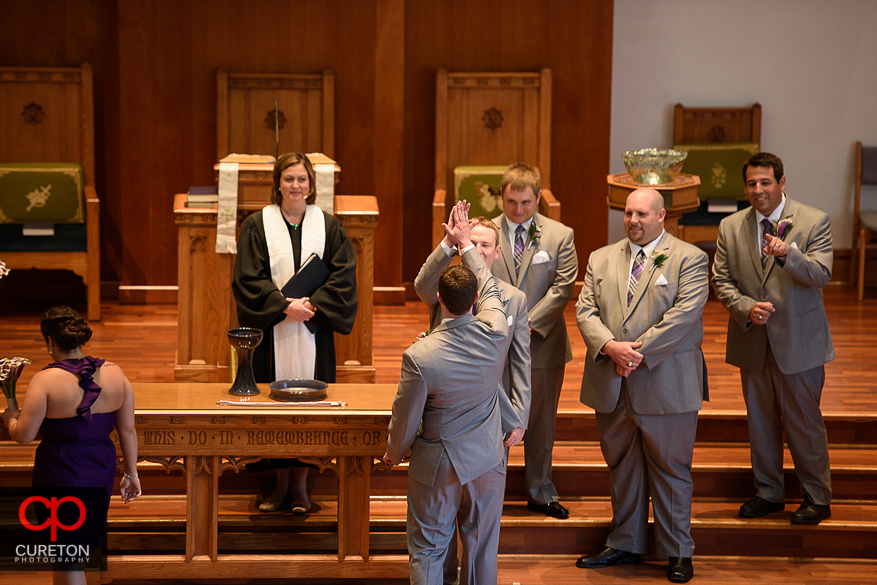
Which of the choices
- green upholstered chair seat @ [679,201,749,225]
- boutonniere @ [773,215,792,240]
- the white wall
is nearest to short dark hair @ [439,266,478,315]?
boutonniere @ [773,215,792,240]

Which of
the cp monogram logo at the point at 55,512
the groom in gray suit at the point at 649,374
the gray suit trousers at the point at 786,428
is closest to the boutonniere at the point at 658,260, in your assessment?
the groom in gray suit at the point at 649,374

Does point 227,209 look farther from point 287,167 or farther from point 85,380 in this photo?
point 85,380

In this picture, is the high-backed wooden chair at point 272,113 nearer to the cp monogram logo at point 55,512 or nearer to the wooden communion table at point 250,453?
the wooden communion table at point 250,453

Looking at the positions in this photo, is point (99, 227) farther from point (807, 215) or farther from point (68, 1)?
point (807, 215)

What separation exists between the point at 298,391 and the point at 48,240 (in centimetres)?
364

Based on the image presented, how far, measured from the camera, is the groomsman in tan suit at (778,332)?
4.09 m

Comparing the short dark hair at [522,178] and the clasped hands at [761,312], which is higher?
the short dark hair at [522,178]

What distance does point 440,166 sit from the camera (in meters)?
7.13

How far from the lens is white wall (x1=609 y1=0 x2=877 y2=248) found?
764 centimetres

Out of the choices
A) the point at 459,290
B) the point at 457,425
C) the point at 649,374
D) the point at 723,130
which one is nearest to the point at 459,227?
the point at 459,290

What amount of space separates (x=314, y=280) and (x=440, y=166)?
303cm

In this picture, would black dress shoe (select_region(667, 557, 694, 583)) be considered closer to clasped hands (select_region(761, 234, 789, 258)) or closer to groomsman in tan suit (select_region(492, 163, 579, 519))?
groomsman in tan suit (select_region(492, 163, 579, 519))

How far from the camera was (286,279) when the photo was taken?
14.1 ft

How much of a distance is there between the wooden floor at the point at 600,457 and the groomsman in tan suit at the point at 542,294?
0.26 meters
